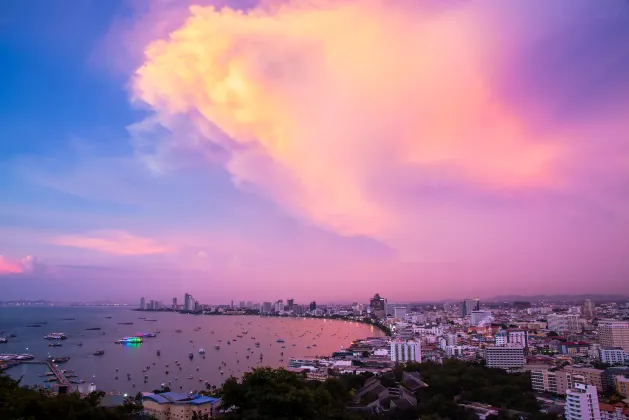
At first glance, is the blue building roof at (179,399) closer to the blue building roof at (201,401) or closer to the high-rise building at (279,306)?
the blue building roof at (201,401)

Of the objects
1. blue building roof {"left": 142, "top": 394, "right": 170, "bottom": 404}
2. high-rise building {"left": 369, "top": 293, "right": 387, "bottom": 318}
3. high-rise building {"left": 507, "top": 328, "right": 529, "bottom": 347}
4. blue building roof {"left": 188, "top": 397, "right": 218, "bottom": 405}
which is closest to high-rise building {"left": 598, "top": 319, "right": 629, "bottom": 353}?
high-rise building {"left": 507, "top": 328, "right": 529, "bottom": 347}

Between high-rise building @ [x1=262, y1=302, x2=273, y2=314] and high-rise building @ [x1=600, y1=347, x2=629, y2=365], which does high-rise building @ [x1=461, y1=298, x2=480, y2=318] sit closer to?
high-rise building @ [x1=262, y1=302, x2=273, y2=314]

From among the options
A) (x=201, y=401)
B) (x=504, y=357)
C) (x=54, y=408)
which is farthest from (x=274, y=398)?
(x=504, y=357)

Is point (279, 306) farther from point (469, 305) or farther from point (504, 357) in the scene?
point (504, 357)

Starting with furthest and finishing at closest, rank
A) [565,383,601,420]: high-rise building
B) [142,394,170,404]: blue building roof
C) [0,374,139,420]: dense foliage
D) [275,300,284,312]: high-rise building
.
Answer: [275,300,284,312]: high-rise building → [565,383,601,420]: high-rise building → [142,394,170,404]: blue building roof → [0,374,139,420]: dense foliage

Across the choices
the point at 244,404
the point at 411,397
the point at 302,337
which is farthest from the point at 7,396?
the point at 302,337

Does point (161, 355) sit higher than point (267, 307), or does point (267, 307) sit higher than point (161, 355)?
point (161, 355)

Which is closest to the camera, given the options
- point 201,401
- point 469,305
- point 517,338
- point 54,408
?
point 54,408

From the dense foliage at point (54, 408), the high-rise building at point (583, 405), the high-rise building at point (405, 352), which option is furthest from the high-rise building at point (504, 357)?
the dense foliage at point (54, 408)

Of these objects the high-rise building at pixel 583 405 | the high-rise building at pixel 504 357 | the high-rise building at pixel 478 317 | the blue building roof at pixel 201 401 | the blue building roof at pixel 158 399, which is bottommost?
the high-rise building at pixel 478 317
